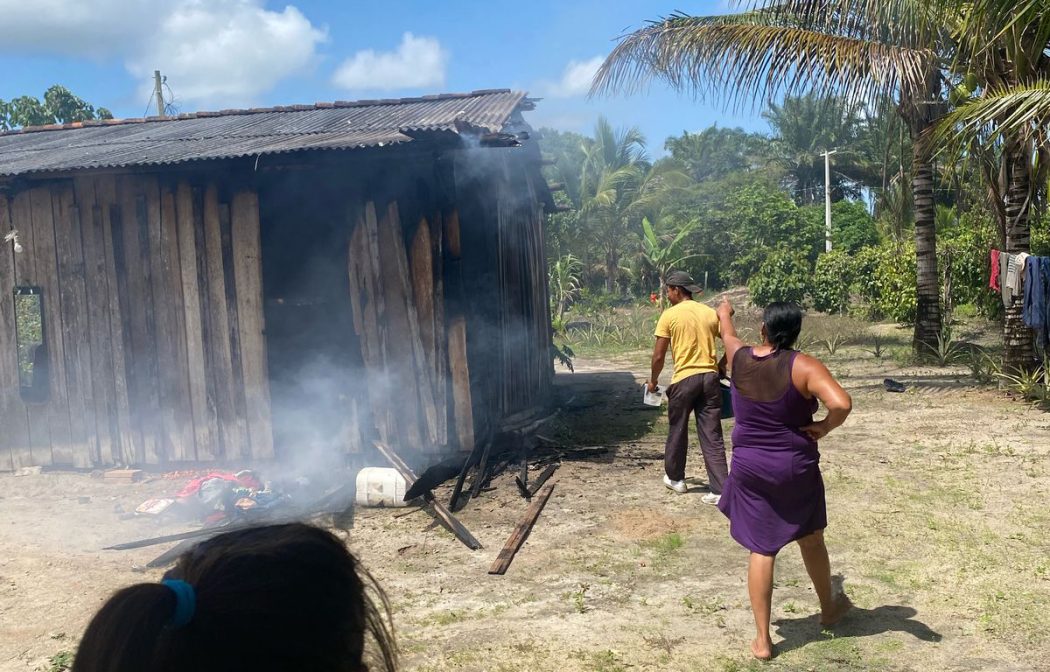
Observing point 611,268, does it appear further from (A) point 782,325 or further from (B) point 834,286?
(A) point 782,325

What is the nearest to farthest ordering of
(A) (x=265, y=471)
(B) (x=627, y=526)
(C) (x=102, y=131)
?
(B) (x=627, y=526), (A) (x=265, y=471), (C) (x=102, y=131)

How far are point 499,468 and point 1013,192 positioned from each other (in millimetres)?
7151

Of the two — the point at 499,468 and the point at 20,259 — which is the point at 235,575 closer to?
the point at 499,468

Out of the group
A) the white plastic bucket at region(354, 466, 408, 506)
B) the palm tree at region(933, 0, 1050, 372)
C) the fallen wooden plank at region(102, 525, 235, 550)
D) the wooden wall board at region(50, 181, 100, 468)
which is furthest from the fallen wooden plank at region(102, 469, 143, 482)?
the palm tree at region(933, 0, 1050, 372)

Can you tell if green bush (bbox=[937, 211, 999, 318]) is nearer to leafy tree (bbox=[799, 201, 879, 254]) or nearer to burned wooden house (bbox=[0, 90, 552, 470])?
burned wooden house (bbox=[0, 90, 552, 470])

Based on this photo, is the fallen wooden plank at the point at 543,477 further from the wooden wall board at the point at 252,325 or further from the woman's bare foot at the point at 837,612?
the woman's bare foot at the point at 837,612

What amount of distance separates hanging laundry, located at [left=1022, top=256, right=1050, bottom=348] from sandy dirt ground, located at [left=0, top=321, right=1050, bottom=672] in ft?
5.45

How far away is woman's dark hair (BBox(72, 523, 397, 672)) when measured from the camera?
3.85ft

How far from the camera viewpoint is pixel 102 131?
11180mm

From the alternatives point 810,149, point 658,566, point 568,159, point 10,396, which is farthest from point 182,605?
point 810,149

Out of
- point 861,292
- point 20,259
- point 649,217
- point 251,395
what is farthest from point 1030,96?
point 649,217

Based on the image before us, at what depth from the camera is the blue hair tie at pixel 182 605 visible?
1.18 m

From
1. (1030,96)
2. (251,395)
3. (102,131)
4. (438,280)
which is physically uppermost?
(102,131)

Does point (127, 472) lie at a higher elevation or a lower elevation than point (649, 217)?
lower
